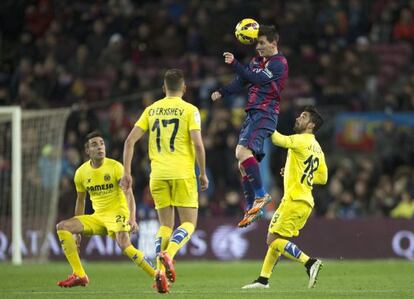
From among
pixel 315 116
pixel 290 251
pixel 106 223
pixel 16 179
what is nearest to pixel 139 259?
pixel 106 223

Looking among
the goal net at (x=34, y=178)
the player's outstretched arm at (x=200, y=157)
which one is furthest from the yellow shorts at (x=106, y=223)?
the goal net at (x=34, y=178)

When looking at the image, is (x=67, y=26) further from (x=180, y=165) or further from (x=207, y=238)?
(x=180, y=165)

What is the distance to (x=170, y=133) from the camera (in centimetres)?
1347

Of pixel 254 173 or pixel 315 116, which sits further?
pixel 254 173

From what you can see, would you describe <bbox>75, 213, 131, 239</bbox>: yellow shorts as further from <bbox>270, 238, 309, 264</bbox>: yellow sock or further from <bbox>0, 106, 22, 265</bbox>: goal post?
<bbox>0, 106, 22, 265</bbox>: goal post

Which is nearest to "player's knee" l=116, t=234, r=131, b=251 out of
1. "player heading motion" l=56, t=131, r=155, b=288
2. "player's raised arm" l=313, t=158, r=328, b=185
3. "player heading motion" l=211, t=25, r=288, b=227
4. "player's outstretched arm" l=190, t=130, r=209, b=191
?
"player heading motion" l=56, t=131, r=155, b=288

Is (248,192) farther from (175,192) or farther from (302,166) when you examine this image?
(175,192)

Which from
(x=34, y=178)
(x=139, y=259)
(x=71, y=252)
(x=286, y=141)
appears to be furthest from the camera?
(x=34, y=178)

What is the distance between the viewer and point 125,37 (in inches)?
1073

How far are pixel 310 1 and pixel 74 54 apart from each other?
18.5 feet

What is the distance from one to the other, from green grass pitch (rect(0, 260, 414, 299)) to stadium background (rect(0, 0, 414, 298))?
137 cm

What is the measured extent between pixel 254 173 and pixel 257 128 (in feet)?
1.83

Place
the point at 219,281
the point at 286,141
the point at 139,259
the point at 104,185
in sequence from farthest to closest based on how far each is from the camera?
the point at 219,281 → the point at 104,185 → the point at 139,259 → the point at 286,141

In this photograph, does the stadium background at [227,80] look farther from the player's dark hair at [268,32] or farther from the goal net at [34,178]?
the player's dark hair at [268,32]
